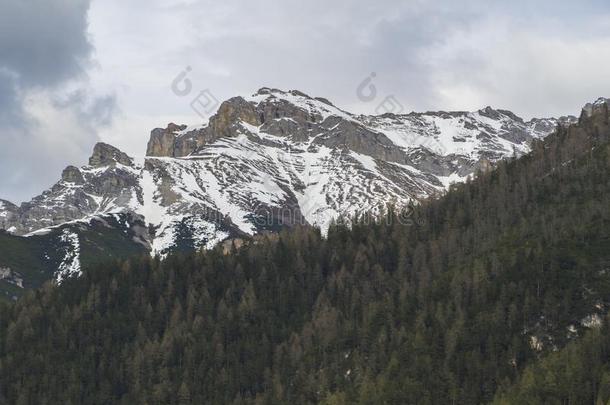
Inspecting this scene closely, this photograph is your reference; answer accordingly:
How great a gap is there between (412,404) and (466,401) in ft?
36.5

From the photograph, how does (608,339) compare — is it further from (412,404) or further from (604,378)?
(412,404)

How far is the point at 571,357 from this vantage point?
192m

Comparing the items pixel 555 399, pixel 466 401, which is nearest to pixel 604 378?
pixel 555 399

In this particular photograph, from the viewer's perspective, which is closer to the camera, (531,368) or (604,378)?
(604,378)

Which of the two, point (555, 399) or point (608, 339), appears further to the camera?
point (608, 339)

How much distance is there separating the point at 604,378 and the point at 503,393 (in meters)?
19.5

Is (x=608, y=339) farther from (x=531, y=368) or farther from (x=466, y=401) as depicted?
(x=466, y=401)

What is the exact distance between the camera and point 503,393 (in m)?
189

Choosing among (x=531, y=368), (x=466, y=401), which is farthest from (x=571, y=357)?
(x=466, y=401)

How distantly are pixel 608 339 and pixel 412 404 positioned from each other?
139 ft

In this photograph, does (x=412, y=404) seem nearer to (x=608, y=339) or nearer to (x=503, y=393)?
(x=503, y=393)

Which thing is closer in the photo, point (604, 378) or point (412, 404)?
Result: point (604, 378)

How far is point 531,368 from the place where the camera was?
194625mm

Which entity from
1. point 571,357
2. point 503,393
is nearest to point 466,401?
point 503,393
